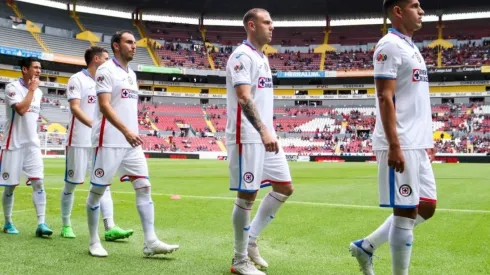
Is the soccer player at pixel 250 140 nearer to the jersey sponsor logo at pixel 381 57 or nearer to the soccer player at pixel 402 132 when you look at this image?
the soccer player at pixel 402 132

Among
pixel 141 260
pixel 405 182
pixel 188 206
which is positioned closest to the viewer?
pixel 405 182

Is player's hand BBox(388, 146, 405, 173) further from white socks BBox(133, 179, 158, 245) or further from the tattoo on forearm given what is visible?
white socks BBox(133, 179, 158, 245)

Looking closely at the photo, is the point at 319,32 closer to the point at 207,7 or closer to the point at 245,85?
the point at 207,7

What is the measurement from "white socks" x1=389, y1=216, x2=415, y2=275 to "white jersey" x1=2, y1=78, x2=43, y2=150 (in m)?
4.99

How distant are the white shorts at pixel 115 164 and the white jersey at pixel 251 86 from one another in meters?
1.21

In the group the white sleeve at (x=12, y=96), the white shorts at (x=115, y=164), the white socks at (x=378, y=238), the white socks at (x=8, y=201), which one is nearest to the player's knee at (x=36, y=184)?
the white socks at (x=8, y=201)

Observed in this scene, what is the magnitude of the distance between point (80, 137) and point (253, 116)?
3175 millimetres

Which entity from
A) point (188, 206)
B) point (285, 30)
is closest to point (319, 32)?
point (285, 30)

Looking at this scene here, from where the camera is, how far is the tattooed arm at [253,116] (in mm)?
4285

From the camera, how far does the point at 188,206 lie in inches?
387

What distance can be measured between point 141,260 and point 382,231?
238 cm

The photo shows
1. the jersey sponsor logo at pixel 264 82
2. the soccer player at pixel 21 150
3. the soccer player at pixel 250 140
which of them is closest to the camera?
the soccer player at pixel 250 140

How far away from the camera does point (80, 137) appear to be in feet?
21.8

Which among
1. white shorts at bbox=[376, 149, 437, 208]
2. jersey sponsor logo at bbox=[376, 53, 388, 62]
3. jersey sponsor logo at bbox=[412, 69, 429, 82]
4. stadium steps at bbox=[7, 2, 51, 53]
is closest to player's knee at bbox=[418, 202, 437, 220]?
white shorts at bbox=[376, 149, 437, 208]
